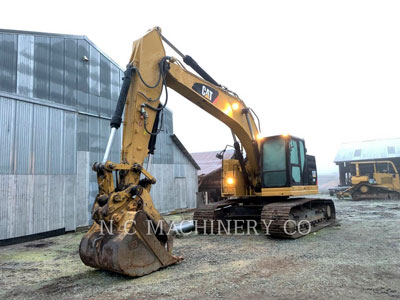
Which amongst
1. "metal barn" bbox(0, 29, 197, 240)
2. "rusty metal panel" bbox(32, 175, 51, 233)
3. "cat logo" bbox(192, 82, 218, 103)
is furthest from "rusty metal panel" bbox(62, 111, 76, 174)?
"cat logo" bbox(192, 82, 218, 103)

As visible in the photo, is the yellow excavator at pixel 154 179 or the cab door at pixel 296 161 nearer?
the yellow excavator at pixel 154 179

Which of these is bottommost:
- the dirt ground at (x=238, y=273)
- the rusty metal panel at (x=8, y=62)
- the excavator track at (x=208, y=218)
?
the dirt ground at (x=238, y=273)

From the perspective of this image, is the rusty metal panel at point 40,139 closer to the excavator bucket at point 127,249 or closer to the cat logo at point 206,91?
the cat logo at point 206,91

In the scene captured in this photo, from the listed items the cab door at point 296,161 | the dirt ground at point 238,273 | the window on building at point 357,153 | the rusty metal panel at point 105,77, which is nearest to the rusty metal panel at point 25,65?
the rusty metal panel at point 105,77

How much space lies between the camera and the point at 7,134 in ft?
29.3

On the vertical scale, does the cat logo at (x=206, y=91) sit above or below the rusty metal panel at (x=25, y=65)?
below

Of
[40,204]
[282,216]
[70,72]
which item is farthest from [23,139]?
[282,216]

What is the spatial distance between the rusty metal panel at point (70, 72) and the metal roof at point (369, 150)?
32.1 metres

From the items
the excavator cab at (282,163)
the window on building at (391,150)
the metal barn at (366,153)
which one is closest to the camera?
the excavator cab at (282,163)

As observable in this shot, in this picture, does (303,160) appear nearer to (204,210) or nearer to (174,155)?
(204,210)

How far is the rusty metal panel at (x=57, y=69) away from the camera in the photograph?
10.5m

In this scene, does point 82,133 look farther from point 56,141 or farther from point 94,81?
point 94,81

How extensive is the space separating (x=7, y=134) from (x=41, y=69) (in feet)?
8.20

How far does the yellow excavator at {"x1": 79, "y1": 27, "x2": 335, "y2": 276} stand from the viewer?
468 centimetres
